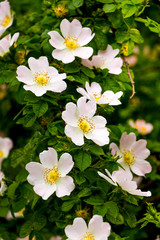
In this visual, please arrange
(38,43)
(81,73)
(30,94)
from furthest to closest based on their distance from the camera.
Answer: (38,43), (81,73), (30,94)

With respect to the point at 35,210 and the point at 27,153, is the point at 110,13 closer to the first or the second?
the point at 27,153

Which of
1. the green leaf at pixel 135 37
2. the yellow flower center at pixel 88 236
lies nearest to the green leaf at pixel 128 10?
the green leaf at pixel 135 37

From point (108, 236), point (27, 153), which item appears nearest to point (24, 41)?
point (27, 153)

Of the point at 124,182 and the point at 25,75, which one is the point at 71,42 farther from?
the point at 124,182

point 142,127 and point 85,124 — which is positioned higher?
point 85,124

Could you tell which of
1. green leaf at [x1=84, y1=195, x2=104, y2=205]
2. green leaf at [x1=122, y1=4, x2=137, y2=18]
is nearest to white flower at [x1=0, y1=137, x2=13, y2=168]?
green leaf at [x1=84, y1=195, x2=104, y2=205]

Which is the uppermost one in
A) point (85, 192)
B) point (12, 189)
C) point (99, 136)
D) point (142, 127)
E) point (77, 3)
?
point (77, 3)

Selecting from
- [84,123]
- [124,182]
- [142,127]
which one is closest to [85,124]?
[84,123]

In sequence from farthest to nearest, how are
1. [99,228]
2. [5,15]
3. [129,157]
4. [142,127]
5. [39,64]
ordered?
[142,127] → [5,15] → [129,157] → [39,64] → [99,228]
